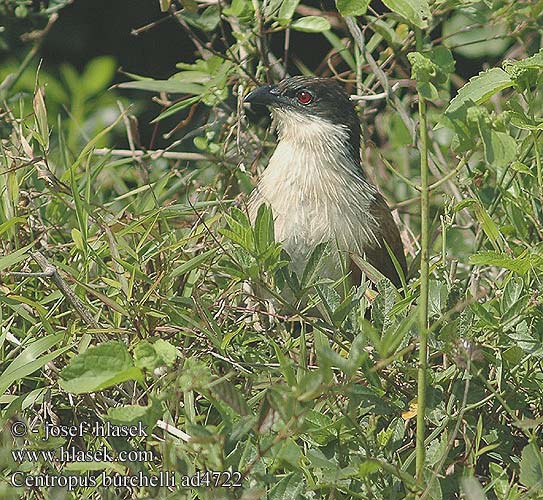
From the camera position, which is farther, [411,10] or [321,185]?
[321,185]

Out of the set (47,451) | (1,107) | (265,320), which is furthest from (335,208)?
(47,451)

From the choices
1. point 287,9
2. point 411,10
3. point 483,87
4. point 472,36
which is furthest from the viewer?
point 472,36

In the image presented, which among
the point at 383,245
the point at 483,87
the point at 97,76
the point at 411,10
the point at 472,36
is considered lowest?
the point at 383,245

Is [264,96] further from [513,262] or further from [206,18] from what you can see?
[513,262]

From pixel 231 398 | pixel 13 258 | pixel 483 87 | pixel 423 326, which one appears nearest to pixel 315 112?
pixel 483 87

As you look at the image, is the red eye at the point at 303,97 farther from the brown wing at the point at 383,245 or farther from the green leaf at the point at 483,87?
the green leaf at the point at 483,87

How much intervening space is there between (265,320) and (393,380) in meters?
0.52

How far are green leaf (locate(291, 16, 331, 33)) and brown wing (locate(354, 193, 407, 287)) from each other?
586mm

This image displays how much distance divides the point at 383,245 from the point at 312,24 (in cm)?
72

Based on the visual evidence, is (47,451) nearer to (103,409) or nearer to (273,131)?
(103,409)

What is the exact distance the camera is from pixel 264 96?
11.1 feet

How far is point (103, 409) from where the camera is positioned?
2250 mm

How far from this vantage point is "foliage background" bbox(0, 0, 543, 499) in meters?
1.84

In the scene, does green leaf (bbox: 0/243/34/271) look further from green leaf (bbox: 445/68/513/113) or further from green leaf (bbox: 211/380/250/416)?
green leaf (bbox: 445/68/513/113)
